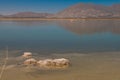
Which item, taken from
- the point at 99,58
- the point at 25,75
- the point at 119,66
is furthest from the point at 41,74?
the point at 99,58

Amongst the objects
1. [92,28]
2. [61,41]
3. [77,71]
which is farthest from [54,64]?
[92,28]

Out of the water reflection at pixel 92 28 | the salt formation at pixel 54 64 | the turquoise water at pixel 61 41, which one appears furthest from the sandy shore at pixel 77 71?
the water reflection at pixel 92 28

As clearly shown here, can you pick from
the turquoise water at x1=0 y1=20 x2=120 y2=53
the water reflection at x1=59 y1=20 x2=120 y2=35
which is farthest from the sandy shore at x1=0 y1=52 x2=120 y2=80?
the water reflection at x1=59 y1=20 x2=120 y2=35

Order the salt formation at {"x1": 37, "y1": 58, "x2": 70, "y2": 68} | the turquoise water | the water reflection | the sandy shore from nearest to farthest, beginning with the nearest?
the sandy shore
the salt formation at {"x1": 37, "y1": 58, "x2": 70, "y2": 68}
the turquoise water
the water reflection

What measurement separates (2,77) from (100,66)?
147 inches

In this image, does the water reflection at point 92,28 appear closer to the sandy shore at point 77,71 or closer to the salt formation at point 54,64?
the sandy shore at point 77,71

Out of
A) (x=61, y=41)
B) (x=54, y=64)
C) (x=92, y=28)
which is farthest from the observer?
(x=92, y=28)

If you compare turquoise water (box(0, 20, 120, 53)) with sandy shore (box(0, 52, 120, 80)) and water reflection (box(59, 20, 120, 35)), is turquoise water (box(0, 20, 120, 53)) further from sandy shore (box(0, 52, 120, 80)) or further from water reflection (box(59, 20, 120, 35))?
sandy shore (box(0, 52, 120, 80))

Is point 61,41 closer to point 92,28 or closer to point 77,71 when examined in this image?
point 77,71

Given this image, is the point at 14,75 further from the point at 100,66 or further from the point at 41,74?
the point at 100,66

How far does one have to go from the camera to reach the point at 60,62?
1132 centimetres

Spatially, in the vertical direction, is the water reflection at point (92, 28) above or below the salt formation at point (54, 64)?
below

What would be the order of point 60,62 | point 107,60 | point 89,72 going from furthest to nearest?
point 107,60, point 60,62, point 89,72

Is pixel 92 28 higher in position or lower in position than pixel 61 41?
lower
